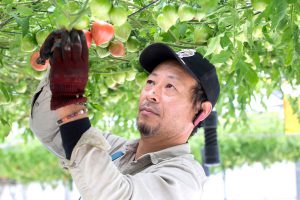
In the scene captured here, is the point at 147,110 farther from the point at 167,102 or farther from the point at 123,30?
the point at 123,30

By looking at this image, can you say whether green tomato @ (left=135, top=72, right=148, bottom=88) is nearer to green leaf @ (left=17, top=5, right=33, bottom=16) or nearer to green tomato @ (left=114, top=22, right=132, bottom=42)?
green tomato @ (left=114, top=22, right=132, bottom=42)

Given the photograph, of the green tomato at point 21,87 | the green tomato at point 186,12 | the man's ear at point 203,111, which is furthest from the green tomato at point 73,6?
the green tomato at point 21,87

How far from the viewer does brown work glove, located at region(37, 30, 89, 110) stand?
4.09 feet

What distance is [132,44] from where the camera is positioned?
1962 mm

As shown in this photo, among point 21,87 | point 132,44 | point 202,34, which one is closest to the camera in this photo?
point 202,34

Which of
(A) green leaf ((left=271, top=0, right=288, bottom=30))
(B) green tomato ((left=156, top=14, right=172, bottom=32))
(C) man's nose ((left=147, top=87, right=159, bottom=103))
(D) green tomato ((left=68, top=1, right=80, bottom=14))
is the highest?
(D) green tomato ((left=68, top=1, right=80, bottom=14))

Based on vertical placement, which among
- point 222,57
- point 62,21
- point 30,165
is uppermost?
point 62,21

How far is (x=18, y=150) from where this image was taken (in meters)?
10.1

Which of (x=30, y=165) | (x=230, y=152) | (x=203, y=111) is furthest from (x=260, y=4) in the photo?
(x=30, y=165)

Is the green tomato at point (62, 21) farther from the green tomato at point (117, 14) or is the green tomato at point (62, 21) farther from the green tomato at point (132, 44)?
the green tomato at point (132, 44)

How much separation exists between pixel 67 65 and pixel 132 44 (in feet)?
2.40

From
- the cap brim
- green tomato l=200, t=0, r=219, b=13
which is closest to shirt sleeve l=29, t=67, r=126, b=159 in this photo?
the cap brim

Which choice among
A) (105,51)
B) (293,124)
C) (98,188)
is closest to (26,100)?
(105,51)

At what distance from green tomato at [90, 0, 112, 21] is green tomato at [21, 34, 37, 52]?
1.37 ft
